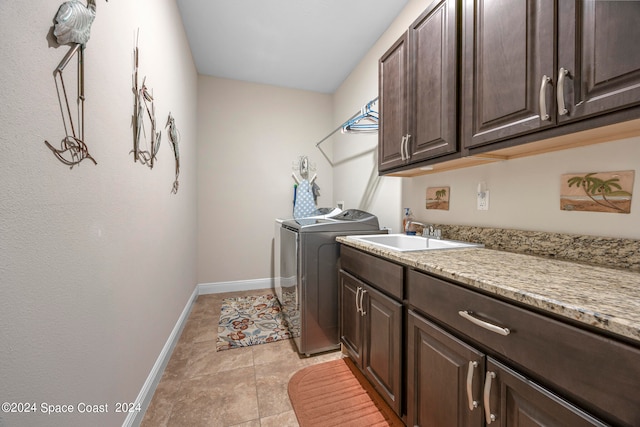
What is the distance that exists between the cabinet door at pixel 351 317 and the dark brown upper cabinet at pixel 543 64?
1044 millimetres

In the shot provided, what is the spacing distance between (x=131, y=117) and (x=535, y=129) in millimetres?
1736

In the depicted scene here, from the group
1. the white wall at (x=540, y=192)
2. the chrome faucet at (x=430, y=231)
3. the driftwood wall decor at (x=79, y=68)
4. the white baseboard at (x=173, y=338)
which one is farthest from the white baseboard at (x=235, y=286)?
the driftwood wall decor at (x=79, y=68)

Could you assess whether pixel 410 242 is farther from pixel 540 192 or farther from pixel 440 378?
pixel 440 378

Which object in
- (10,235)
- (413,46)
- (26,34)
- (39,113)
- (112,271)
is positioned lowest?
(112,271)

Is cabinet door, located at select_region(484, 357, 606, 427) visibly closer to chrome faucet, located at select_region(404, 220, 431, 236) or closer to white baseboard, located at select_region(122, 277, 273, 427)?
chrome faucet, located at select_region(404, 220, 431, 236)

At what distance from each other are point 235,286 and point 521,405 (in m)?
3.03

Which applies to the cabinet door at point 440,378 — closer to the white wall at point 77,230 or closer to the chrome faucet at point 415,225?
the chrome faucet at point 415,225

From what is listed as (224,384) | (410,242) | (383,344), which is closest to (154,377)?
(224,384)

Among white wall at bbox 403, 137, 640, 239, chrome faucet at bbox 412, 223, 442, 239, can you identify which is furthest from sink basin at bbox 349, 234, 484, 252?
white wall at bbox 403, 137, 640, 239

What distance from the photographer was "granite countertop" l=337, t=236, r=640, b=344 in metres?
0.51

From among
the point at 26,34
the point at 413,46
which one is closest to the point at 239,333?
the point at 26,34

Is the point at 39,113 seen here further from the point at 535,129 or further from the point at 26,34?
the point at 535,129

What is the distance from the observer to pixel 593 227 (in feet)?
3.19

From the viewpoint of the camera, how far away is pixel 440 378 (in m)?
0.91
